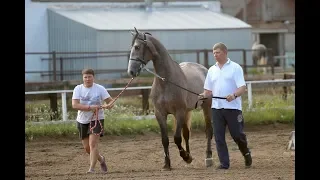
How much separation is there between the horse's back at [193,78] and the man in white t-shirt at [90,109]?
5.01ft

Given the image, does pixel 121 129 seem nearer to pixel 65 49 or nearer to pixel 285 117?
pixel 285 117

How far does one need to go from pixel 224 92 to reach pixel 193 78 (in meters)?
1.52

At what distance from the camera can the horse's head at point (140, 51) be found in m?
9.91

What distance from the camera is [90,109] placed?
9.31m

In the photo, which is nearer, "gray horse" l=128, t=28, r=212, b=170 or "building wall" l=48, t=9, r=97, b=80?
"gray horse" l=128, t=28, r=212, b=170

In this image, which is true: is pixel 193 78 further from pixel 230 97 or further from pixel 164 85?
pixel 230 97

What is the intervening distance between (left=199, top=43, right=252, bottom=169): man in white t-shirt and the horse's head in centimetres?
91

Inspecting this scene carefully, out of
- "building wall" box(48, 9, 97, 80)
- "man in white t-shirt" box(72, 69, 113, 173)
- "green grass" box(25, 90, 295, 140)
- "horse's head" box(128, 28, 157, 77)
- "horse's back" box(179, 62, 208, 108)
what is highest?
"building wall" box(48, 9, 97, 80)

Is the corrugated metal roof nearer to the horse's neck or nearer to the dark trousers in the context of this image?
the horse's neck

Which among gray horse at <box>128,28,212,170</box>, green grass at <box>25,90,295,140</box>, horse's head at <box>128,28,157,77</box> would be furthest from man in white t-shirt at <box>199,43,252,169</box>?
green grass at <box>25,90,295,140</box>

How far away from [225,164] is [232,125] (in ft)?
1.63

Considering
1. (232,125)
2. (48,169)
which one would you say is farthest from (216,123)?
(48,169)

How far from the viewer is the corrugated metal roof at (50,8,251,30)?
28594 millimetres

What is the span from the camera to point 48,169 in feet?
34.0
